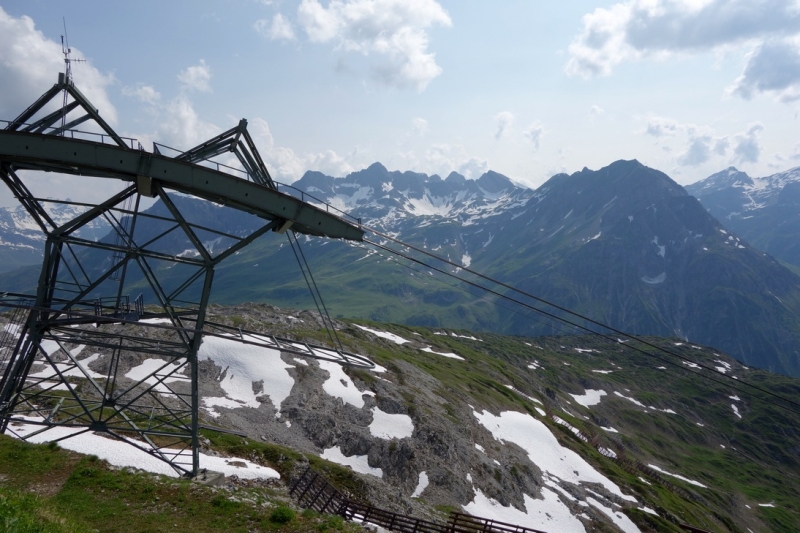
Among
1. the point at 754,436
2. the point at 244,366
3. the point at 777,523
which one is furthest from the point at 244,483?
the point at 754,436

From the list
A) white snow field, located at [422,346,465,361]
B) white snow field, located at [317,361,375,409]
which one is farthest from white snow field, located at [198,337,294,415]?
white snow field, located at [422,346,465,361]

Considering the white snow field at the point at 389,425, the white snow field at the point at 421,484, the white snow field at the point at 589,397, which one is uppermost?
the white snow field at the point at 589,397

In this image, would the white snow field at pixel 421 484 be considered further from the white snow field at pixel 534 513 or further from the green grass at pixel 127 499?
the green grass at pixel 127 499

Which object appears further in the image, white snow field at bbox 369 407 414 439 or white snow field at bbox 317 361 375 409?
white snow field at bbox 317 361 375 409

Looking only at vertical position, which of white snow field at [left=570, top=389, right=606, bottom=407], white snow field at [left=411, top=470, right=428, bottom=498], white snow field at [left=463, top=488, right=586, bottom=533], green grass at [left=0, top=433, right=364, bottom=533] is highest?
white snow field at [left=570, top=389, right=606, bottom=407]

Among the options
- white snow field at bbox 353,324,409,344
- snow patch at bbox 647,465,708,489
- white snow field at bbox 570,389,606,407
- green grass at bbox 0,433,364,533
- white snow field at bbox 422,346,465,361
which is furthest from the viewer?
white snow field at bbox 570,389,606,407

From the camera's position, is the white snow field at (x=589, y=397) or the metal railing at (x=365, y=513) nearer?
the metal railing at (x=365, y=513)

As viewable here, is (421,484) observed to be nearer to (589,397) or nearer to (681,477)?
(681,477)

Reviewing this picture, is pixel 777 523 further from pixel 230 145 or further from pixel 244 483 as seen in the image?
pixel 230 145

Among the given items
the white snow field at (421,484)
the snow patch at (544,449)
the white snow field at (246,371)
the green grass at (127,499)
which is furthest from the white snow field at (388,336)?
the green grass at (127,499)

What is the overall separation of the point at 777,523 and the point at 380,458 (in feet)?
396

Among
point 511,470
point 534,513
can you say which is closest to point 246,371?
point 511,470

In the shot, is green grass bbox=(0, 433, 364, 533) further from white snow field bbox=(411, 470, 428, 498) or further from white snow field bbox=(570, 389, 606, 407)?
white snow field bbox=(570, 389, 606, 407)

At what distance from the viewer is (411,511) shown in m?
40.2
